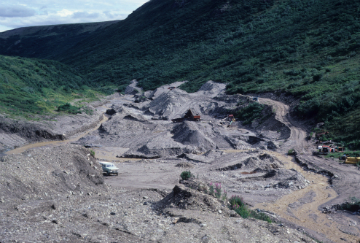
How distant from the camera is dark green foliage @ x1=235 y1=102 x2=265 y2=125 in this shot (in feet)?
136

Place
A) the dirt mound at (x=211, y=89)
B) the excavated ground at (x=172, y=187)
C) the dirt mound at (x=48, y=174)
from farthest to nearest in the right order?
the dirt mound at (x=211, y=89) < the dirt mound at (x=48, y=174) < the excavated ground at (x=172, y=187)

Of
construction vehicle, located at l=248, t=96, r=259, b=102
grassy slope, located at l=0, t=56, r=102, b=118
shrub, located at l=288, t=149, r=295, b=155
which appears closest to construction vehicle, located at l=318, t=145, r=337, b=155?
shrub, located at l=288, t=149, r=295, b=155

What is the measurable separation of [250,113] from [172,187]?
970 inches

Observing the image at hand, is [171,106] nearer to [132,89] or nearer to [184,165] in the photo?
[184,165]

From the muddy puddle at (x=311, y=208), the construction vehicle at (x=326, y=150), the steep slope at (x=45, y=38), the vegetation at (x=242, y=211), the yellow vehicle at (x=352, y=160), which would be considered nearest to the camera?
the vegetation at (x=242, y=211)

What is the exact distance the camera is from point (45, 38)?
165 meters

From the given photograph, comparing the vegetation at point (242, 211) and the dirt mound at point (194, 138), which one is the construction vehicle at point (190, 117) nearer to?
the dirt mound at point (194, 138)

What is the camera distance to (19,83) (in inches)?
1960

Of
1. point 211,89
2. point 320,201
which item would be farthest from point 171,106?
point 320,201

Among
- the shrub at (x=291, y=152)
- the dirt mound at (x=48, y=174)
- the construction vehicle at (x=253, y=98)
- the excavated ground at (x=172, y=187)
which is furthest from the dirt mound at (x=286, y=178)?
the construction vehicle at (x=253, y=98)

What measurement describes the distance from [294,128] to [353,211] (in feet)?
62.3

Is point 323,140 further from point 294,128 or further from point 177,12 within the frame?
point 177,12

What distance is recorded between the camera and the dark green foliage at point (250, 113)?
1629 inches

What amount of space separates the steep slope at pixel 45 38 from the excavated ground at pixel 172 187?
123m
